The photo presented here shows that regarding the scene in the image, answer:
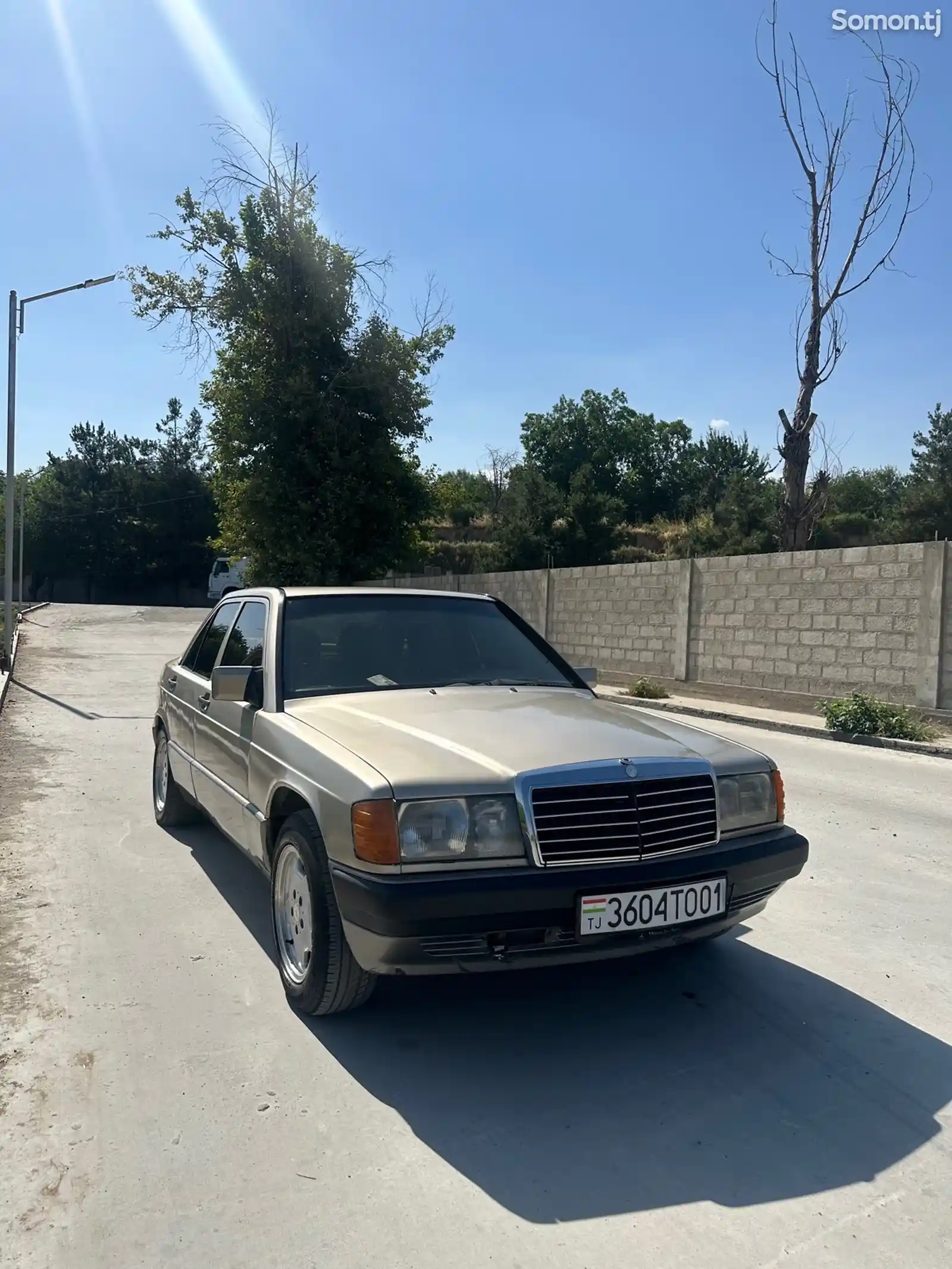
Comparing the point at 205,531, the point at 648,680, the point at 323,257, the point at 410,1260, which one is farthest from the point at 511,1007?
the point at 205,531

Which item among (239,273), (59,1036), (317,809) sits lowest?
(59,1036)

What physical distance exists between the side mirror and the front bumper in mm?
1337

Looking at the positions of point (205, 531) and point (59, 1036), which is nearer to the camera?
point (59, 1036)

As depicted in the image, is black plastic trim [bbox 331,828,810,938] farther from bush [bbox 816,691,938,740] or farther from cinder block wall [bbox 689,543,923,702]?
cinder block wall [bbox 689,543,923,702]

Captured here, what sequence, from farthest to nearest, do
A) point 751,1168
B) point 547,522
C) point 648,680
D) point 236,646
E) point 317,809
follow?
point 547,522 < point 648,680 < point 236,646 < point 317,809 < point 751,1168

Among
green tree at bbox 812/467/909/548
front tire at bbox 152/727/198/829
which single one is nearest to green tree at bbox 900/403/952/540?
green tree at bbox 812/467/909/548

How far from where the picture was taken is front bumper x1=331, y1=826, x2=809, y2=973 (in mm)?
3012

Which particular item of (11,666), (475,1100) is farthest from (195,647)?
(11,666)

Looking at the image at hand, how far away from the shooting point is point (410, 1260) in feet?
7.63

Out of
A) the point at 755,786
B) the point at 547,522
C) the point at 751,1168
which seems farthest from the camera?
the point at 547,522

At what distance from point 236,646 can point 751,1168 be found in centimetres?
342

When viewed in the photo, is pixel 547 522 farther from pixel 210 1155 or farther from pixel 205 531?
pixel 210 1155

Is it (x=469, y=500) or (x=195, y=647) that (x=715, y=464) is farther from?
(x=195, y=647)

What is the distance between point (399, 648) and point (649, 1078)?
2.17 metres
